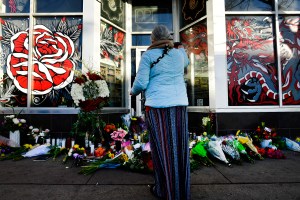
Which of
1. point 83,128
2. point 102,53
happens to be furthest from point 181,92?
point 102,53

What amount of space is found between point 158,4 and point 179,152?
19.2 ft

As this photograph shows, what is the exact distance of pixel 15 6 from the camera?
5488 mm

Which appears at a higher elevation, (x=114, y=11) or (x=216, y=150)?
(x=114, y=11)

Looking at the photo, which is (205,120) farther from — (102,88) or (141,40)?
(141,40)

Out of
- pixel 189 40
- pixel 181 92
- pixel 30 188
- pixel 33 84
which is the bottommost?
pixel 30 188

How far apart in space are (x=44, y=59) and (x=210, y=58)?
409cm

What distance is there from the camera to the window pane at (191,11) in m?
5.79

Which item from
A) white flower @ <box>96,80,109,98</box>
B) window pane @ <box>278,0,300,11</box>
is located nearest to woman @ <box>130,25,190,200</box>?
white flower @ <box>96,80,109,98</box>

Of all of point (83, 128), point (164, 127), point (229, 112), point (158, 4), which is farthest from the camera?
point (158, 4)

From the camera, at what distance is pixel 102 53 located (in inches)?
221

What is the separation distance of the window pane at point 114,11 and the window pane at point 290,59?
14.0 ft

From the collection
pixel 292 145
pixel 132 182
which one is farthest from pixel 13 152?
pixel 292 145

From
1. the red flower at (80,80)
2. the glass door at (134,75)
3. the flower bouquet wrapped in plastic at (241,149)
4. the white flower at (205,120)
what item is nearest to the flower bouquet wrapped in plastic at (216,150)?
the flower bouquet wrapped in plastic at (241,149)

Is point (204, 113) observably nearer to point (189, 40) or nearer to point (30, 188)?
point (189, 40)
